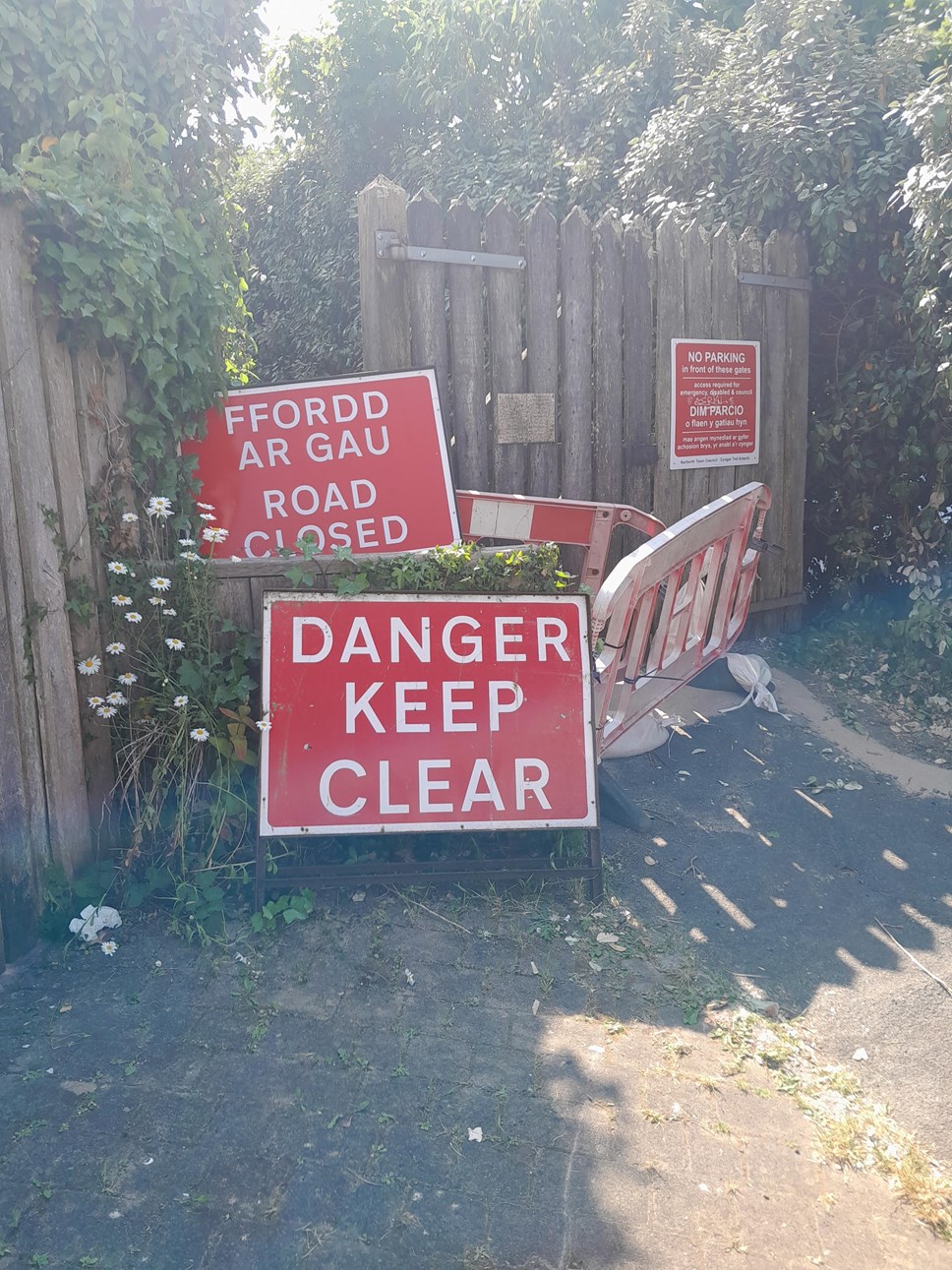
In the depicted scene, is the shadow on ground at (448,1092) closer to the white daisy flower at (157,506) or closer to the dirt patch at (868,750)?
the dirt patch at (868,750)

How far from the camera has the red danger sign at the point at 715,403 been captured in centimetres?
626

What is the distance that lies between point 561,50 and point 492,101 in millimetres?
778

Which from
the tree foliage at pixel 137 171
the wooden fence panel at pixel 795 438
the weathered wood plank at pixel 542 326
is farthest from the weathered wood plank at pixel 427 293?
the wooden fence panel at pixel 795 438

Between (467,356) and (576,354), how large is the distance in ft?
2.24

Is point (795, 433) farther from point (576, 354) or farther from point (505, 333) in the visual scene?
point (505, 333)

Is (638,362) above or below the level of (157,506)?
above

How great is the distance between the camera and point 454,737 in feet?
12.2

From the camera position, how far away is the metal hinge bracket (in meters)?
5.16

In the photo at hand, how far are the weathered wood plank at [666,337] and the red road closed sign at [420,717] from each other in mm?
2664

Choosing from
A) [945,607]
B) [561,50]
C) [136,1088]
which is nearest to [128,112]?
[136,1088]

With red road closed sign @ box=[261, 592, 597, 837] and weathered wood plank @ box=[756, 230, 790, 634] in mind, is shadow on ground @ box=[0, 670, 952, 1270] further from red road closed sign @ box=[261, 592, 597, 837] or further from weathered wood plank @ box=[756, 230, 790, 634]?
weathered wood plank @ box=[756, 230, 790, 634]

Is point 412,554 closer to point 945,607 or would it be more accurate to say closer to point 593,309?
point 593,309

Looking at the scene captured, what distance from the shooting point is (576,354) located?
5805mm

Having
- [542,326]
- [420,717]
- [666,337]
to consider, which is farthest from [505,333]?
[420,717]
